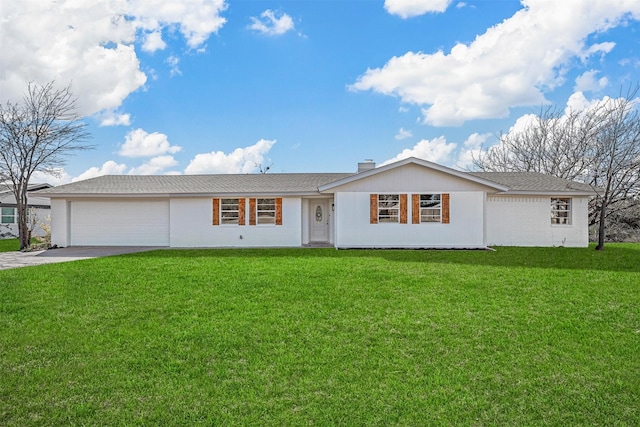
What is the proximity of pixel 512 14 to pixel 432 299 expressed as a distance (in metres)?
12.4

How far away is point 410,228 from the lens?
15.5 meters

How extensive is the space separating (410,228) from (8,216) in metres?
25.8

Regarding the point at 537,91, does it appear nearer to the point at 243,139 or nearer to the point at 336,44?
the point at 336,44

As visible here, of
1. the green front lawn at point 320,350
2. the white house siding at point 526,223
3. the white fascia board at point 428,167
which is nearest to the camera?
the green front lawn at point 320,350

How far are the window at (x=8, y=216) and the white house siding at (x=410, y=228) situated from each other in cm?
2310

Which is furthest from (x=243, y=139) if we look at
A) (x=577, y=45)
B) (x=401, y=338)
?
(x=401, y=338)

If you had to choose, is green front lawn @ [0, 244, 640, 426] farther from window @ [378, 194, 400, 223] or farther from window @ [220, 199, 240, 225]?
window @ [220, 199, 240, 225]

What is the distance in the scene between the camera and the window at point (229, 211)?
1664 cm

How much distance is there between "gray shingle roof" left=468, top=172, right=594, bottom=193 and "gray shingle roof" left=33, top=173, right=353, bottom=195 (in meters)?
7.41

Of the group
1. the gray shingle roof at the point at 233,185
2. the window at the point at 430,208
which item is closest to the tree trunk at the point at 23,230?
the gray shingle roof at the point at 233,185

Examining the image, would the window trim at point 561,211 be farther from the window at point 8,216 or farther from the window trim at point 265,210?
the window at point 8,216

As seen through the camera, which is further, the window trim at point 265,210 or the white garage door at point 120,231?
the white garage door at point 120,231

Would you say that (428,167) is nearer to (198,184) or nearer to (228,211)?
(228,211)

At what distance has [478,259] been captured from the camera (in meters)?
12.0
